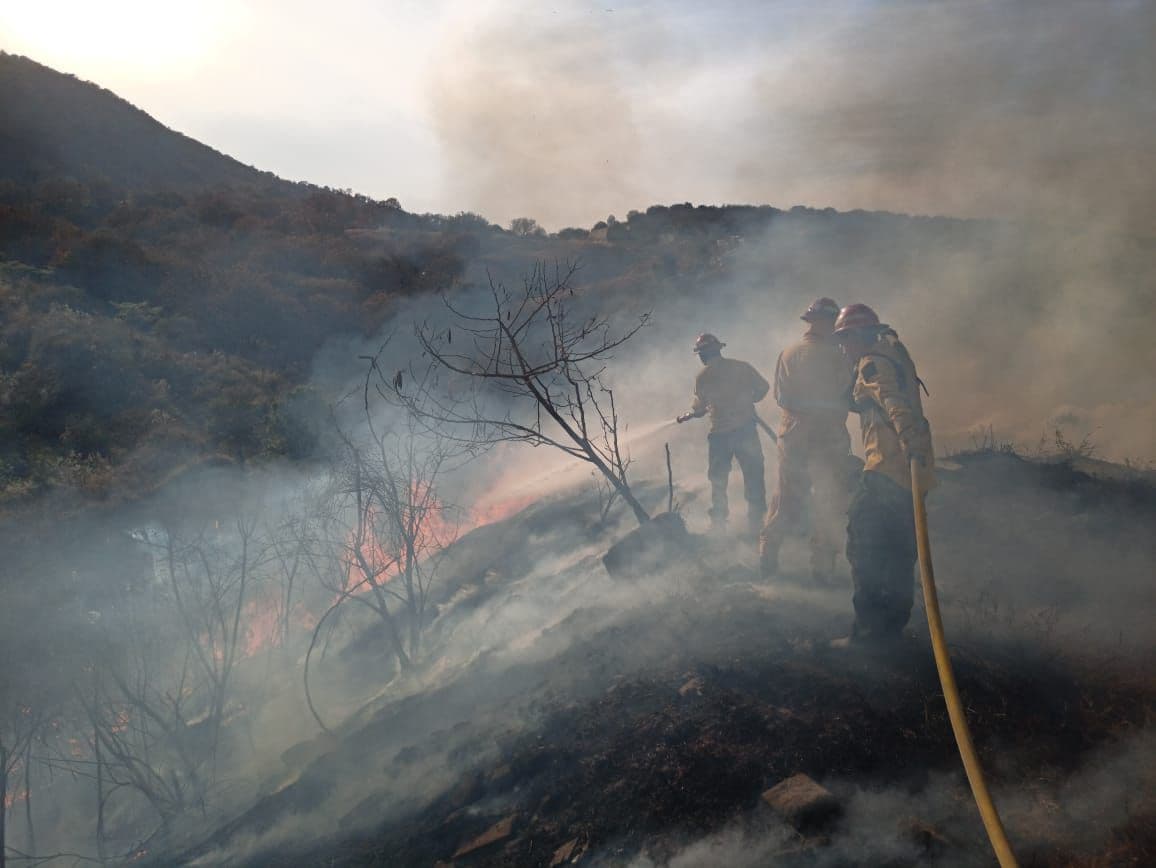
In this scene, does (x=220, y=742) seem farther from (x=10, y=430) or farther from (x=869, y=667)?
(x=10, y=430)

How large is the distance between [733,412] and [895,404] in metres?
2.71

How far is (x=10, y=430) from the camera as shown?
456 inches

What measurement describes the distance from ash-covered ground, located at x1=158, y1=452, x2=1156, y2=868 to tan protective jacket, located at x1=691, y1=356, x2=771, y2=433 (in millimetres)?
1184

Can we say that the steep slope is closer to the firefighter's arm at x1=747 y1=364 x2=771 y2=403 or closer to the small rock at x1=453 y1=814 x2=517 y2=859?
the firefighter's arm at x1=747 y1=364 x2=771 y2=403

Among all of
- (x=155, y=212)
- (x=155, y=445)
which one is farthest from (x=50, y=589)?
(x=155, y=212)

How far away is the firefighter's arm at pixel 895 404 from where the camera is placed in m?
3.82

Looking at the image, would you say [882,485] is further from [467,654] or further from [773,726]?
[467,654]

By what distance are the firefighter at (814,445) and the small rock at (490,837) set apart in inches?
120

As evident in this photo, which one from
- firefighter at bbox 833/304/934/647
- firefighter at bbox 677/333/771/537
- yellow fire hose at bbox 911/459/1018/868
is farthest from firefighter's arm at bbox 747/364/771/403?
yellow fire hose at bbox 911/459/1018/868

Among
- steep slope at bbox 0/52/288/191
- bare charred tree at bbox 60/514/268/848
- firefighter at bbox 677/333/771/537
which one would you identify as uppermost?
steep slope at bbox 0/52/288/191

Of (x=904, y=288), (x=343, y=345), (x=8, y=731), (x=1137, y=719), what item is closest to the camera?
(x=1137, y=719)

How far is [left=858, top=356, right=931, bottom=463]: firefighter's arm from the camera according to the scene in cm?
382

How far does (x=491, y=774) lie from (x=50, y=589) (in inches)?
194

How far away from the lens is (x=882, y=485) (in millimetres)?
4078
